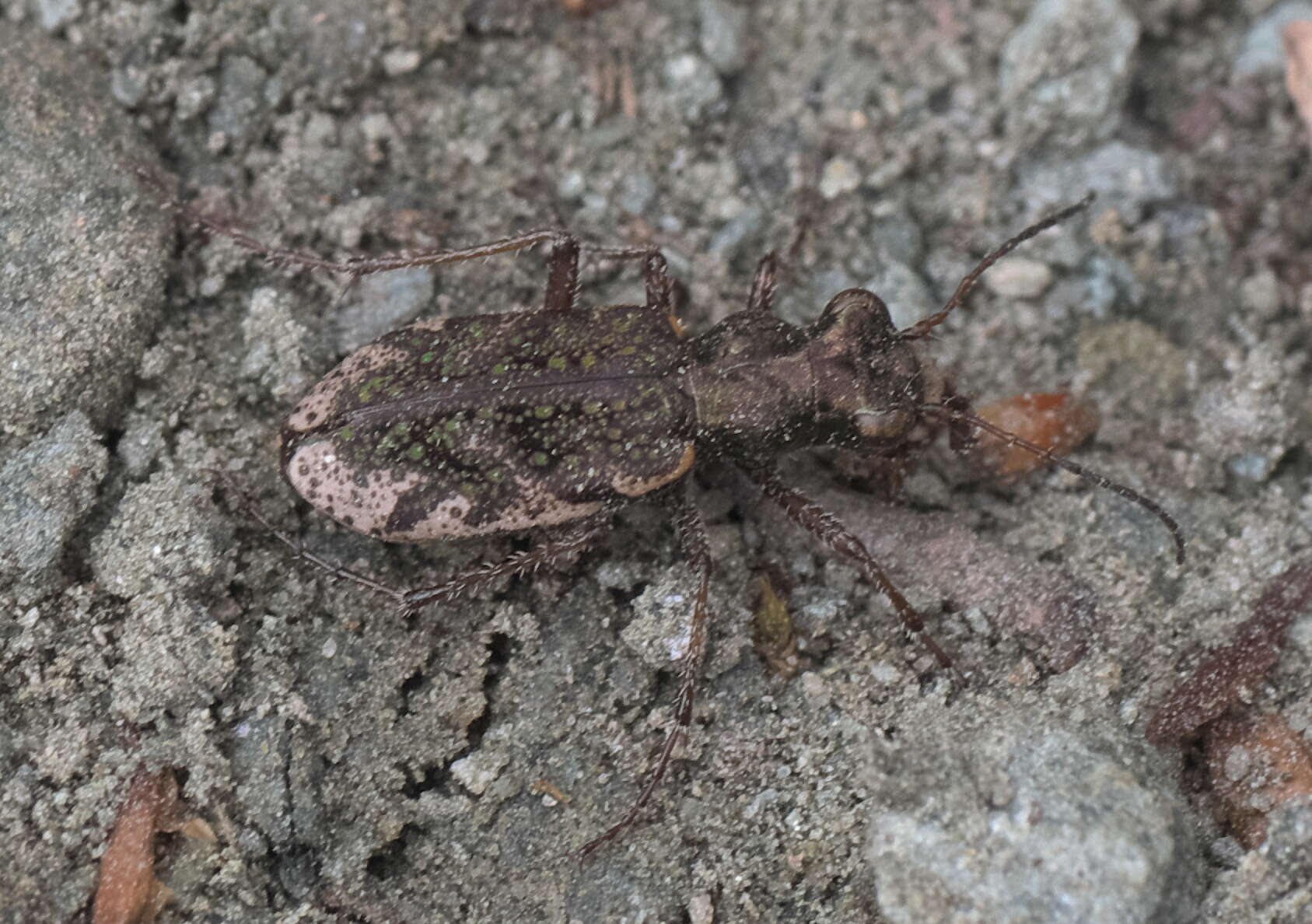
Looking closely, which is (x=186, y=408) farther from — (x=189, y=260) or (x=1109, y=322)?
→ (x=1109, y=322)

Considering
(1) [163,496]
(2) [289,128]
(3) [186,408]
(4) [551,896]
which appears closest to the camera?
(4) [551,896]

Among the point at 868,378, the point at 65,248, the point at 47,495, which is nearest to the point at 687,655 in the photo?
the point at 868,378

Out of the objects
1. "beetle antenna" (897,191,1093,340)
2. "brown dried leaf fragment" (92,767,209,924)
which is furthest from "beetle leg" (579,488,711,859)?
"brown dried leaf fragment" (92,767,209,924)

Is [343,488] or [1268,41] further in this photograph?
[1268,41]

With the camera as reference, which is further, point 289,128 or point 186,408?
point 289,128

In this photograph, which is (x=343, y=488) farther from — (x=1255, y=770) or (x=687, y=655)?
(x=1255, y=770)

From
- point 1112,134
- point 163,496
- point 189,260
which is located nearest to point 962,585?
point 1112,134
